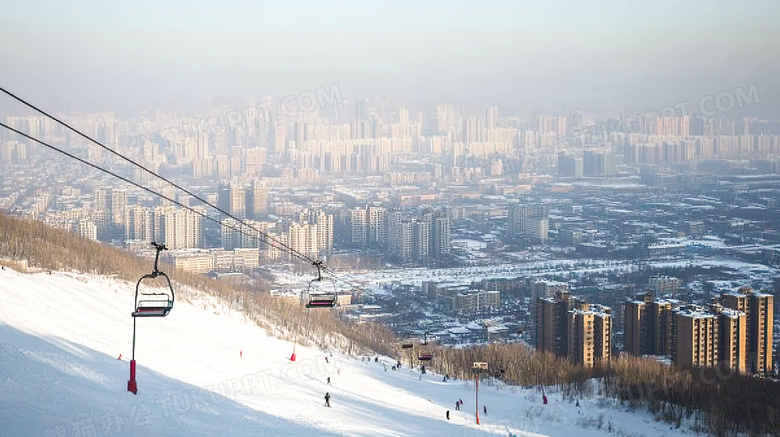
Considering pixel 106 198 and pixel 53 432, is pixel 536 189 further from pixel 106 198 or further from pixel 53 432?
pixel 53 432

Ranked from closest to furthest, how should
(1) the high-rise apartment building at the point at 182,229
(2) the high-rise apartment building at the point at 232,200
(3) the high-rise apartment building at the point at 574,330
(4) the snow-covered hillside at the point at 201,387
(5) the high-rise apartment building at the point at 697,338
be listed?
(4) the snow-covered hillside at the point at 201,387, (5) the high-rise apartment building at the point at 697,338, (3) the high-rise apartment building at the point at 574,330, (1) the high-rise apartment building at the point at 182,229, (2) the high-rise apartment building at the point at 232,200

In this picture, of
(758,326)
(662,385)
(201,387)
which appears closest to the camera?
(201,387)

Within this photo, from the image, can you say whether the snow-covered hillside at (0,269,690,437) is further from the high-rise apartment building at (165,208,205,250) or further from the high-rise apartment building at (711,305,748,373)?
the high-rise apartment building at (165,208,205,250)

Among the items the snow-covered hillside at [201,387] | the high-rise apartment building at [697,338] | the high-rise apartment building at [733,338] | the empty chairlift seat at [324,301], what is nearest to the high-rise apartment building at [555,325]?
the high-rise apartment building at [697,338]

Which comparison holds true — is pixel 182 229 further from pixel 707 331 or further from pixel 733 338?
pixel 733 338

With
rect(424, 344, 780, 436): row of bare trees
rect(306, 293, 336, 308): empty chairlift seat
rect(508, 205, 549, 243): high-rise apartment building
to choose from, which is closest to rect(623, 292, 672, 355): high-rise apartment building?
rect(424, 344, 780, 436): row of bare trees

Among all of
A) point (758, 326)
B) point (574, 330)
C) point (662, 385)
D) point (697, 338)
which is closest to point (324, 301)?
point (662, 385)

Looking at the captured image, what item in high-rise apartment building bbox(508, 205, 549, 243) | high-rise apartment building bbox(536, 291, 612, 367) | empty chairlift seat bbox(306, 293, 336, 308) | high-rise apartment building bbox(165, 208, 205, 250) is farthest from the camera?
high-rise apartment building bbox(508, 205, 549, 243)

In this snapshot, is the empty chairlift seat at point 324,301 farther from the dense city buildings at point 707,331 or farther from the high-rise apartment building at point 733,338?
the high-rise apartment building at point 733,338

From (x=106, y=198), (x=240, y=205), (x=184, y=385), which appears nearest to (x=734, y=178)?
(x=240, y=205)
